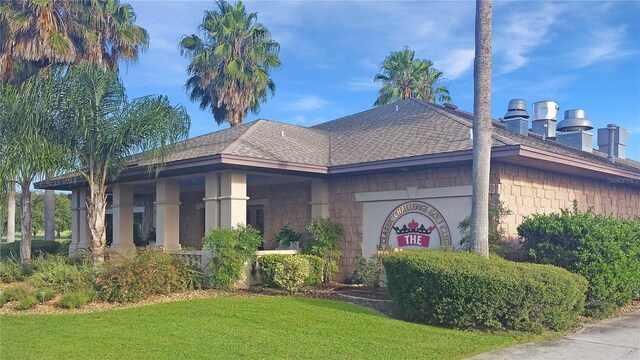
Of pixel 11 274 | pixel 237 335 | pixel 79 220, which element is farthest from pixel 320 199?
pixel 79 220

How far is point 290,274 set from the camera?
13938 millimetres

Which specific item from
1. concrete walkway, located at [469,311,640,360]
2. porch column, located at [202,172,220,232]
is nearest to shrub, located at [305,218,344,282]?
porch column, located at [202,172,220,232]

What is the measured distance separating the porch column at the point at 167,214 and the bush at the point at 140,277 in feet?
9.85

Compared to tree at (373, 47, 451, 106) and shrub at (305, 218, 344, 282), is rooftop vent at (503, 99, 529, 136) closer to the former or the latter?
shrub at (305, 218, 344, 282)

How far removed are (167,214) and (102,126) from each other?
3.81 metres

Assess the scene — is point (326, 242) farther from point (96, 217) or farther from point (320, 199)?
point (96, 217)

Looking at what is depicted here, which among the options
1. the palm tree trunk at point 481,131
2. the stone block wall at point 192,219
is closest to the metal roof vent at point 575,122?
the palm tree trunk at point 481,131

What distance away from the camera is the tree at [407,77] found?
32.9 m

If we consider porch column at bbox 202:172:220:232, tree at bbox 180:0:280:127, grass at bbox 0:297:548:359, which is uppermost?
tree at bbox 180:0:280:127

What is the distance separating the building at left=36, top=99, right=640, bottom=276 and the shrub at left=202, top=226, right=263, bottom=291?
713mm

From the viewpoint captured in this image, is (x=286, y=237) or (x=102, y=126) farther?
(x=286, y=237)

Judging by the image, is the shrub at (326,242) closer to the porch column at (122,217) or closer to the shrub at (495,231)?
the shrub at (495,231)

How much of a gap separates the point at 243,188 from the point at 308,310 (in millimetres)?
5026

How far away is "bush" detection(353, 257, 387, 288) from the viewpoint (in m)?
13.8
